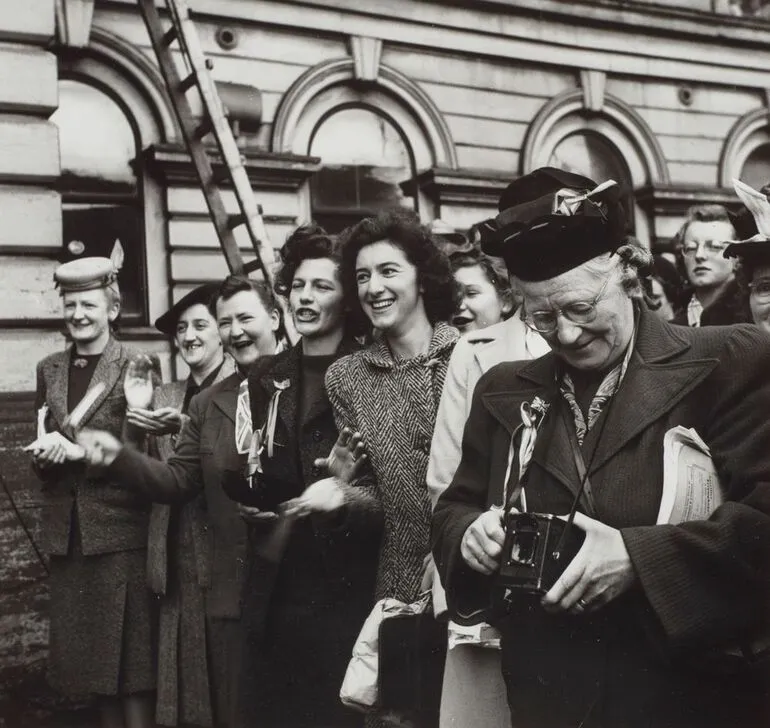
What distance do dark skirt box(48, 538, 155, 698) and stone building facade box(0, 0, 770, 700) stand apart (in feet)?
5.22

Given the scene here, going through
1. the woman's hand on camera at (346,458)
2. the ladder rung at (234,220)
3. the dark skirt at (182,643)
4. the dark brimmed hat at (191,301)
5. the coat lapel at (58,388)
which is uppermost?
the ladder rung at (234,220)

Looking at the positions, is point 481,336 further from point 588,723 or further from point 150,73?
point 150,73

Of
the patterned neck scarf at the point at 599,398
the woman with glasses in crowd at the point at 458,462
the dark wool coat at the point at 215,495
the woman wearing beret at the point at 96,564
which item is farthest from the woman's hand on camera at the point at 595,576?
the woman wearing beret at the point at 96,564

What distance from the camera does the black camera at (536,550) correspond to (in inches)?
84.4

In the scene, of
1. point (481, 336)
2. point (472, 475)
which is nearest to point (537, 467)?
point (472, 475)

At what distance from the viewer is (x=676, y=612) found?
2084mm

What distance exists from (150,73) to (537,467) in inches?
→ 268

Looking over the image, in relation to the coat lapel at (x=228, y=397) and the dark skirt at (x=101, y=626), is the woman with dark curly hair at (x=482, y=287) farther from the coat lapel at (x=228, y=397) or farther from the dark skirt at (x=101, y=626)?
the dark skirt at (x=101, y=626)

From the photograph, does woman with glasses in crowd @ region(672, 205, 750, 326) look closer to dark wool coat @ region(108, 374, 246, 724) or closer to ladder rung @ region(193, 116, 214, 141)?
dark wool coat @ region(108, 374, 246, 724)

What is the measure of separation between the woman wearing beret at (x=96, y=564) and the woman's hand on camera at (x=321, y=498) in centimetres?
163

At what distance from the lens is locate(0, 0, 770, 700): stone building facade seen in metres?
7.21

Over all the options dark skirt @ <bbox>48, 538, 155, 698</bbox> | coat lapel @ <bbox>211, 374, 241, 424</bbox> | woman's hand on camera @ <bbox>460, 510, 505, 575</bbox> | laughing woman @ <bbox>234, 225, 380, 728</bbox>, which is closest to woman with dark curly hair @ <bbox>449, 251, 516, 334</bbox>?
laughing woman @ <bbox>234, 225, 380, 728</bbox>

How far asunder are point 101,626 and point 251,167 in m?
4.74

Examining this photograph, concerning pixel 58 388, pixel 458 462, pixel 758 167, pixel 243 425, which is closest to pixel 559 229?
pixel 458 462
